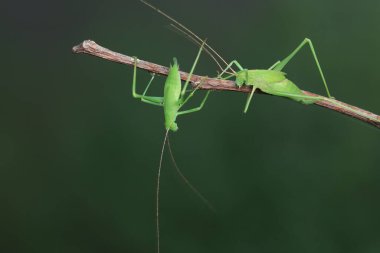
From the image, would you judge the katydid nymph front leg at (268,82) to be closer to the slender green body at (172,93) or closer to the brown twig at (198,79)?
the brown twig at (198,79)

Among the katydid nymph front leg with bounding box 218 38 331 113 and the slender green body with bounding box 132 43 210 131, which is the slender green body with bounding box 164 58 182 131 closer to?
the slender green body with bounding box 132 43 210 131

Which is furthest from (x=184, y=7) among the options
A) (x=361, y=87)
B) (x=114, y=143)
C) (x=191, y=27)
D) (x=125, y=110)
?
(x=361, y=87)

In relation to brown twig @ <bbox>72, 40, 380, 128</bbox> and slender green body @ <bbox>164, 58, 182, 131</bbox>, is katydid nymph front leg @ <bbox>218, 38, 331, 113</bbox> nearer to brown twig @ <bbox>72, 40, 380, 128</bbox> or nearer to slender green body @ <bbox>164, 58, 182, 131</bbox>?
brown twig @ <bbox>72, 40, 380, 128</bbox>

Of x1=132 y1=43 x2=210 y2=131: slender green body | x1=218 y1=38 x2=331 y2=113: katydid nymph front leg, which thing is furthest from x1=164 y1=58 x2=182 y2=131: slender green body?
x1=218 y1=38 x2=331 y2=113: katydid nymph front leg

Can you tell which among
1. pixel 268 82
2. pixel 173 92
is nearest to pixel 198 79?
pixel 173 92

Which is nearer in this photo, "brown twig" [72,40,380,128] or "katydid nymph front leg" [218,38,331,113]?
"brown twig" [72,40,380,128]

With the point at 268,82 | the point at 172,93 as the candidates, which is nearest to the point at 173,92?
the point at 172,93

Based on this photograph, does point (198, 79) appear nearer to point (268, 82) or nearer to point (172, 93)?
point (172, 93)

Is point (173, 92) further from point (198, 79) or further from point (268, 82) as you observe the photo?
point (268, 82)

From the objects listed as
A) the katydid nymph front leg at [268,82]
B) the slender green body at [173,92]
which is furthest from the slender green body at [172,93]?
the katydid nymph front leg at [268,82]
